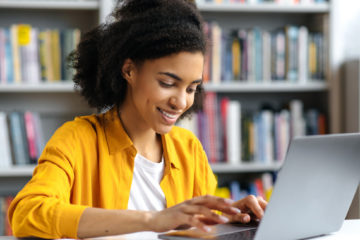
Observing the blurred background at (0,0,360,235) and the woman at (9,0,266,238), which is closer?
the woman at (9,0,266,238)

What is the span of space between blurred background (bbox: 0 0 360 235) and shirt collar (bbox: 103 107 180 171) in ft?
3.67

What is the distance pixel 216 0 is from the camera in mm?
2553

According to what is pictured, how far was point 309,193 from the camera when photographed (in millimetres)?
907

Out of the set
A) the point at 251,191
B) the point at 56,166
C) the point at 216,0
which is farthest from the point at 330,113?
the point at 56,166

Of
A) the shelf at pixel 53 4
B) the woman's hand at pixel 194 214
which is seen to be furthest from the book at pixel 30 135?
the woman's hand at pixel 194 214

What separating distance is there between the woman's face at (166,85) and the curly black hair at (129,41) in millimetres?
20

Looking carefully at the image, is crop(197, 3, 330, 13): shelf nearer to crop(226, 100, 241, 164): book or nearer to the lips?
crop(226, 100, 241, 164): book

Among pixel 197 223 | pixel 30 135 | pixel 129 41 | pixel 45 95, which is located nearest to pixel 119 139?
pixel 129 41

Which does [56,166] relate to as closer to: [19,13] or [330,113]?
[19,13]

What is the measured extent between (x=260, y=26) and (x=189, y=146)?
1.56 metres

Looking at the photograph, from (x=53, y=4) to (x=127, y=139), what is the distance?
1.34 metres

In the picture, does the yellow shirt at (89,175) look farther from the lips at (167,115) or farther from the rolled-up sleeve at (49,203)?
the lips at (167,115)

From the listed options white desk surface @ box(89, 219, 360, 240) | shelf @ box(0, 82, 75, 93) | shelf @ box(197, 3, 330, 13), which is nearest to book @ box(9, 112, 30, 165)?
shelf @ box(0, 82, 75, 93)

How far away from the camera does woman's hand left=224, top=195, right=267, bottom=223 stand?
3.53 ft
